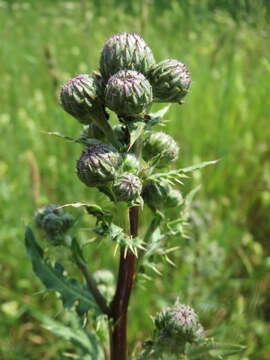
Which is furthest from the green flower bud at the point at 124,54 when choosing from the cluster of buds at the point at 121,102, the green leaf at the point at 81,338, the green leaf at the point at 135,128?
the green leaf at the point at 81,338

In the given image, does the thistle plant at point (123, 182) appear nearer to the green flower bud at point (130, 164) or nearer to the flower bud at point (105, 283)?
the green flower bud at point (130, 164)

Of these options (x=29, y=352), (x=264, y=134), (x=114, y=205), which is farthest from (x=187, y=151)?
(x=114, y=205)

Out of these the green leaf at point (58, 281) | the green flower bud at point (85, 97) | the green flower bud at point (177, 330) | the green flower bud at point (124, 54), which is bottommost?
the green flower bud at point (177, 330)

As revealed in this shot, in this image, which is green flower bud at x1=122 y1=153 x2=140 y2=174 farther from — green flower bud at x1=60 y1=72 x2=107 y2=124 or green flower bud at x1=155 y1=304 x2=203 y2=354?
green flower bud at x1=155 y1=304 x2=203 y2=354

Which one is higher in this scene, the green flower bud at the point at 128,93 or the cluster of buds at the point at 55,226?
the green flower bud at the point at 128,93

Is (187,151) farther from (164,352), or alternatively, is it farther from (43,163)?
(164,352)
